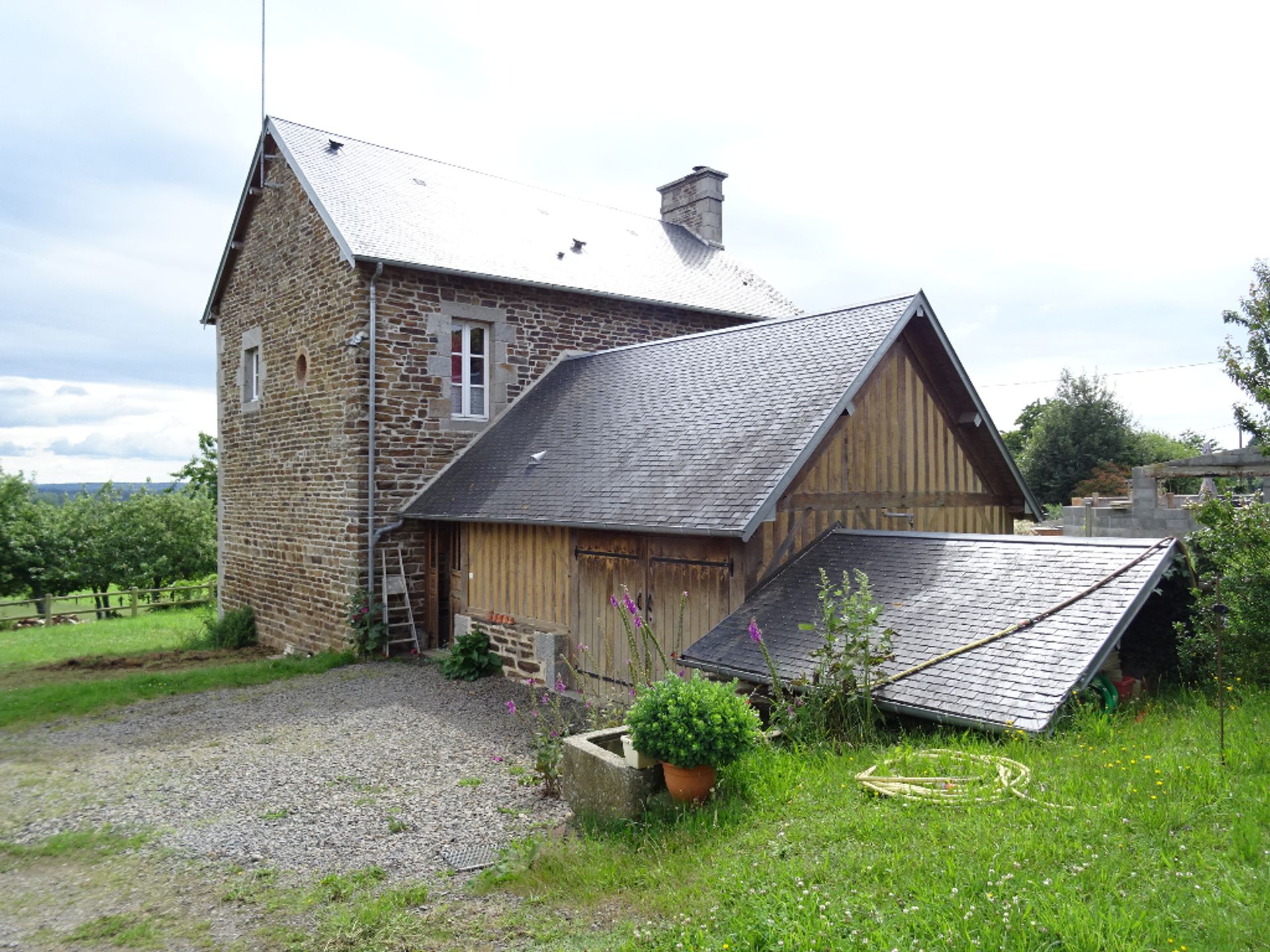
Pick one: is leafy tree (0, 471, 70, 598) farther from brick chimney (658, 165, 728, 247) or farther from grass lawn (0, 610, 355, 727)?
brick chimney (658, 165, 728, 247)

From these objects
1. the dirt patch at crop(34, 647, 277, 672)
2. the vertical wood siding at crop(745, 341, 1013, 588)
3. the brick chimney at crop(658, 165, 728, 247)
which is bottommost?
the dirt patch at crop(34, 647, 277, 672)

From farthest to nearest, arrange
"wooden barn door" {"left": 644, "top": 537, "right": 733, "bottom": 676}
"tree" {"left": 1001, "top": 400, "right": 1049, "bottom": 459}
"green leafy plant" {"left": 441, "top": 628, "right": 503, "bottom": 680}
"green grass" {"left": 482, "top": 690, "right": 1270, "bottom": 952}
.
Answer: "tree" {"left": 1001, "top": 400, "right": 1049, "bottom": 459} < "green leafy plant" {"left": 441, "top": 628, "right": 503, "bottom": 680} < "wooden barn door" {"left": 644, "top": 537, "right": 733, "bottom": 676} < "green grass" {"left": 482, "top": 690, "right": 1270, "bottom": 952}

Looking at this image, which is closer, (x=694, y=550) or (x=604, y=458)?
(x=694, y=550)

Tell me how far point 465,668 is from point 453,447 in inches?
148

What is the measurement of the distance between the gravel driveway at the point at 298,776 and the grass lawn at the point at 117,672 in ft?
2.30

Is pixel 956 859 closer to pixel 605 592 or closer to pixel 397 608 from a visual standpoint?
pixel 605 592

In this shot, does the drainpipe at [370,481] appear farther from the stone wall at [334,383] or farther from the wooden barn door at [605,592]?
the wooden barn door at [605,592]

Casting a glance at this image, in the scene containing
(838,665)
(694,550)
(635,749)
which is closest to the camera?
(635,749)

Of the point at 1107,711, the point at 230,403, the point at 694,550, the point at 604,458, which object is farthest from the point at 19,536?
the point at 1107,711

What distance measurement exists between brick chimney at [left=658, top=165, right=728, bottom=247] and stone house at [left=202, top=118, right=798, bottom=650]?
127 inches

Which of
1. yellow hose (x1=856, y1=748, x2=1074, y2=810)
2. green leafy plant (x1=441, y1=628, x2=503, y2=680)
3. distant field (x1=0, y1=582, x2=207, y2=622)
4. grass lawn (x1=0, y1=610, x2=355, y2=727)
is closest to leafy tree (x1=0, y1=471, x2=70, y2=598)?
distant field (x1=0, y1=582, x2=207, y2=622)

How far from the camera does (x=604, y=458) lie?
9961mm

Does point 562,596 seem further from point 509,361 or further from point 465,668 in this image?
point 509,361

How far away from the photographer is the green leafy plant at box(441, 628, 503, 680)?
10531mm
